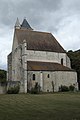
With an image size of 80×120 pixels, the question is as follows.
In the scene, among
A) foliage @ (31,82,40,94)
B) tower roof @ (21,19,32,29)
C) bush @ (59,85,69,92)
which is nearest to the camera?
foliage @ (31,82,40,94)

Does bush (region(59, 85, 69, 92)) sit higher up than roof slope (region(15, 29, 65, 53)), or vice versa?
roof slope (region(15, 29, 65, 53))

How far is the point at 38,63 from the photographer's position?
55562 mm

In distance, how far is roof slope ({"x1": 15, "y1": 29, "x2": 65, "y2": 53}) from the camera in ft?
189

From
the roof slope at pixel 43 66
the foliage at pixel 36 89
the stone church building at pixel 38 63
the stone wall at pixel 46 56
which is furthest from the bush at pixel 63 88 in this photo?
the stone wall at pixel 46 56

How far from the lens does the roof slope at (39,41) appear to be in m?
57.7

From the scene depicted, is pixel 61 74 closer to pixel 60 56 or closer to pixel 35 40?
pixel 60 56

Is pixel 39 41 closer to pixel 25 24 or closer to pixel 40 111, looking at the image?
pixel 25 24

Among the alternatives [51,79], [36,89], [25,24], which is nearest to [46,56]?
[51,79]

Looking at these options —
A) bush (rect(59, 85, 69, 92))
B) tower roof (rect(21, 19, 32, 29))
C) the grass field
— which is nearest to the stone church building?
bush (rect(59, 85, 69, 92))

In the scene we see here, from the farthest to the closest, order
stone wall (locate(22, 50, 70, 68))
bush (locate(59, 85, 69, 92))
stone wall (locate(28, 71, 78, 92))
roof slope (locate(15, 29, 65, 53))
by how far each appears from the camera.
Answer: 1. roof slope (locate(15, 29, 65, 53))
2. stone wall (locate(22, 50, 70, 68))
3. bush (locate(59, 85, 69, 92))
4. stone wall (locate(28, 71, 78, 92))

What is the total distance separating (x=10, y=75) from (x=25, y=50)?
11156 mm

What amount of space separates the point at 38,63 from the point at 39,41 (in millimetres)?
7040

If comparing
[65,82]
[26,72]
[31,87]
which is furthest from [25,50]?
[65,82]

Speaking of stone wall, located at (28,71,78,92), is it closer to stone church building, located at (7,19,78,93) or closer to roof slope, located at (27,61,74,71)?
stone church building, located at (7,19,78,93)
